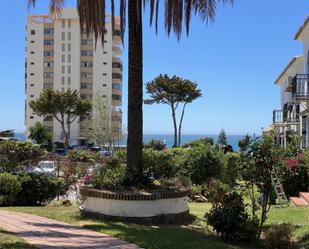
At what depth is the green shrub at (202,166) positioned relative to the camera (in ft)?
78.1

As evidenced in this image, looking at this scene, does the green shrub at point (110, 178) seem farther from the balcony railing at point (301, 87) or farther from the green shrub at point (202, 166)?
the balcony railing at point (301, 87)

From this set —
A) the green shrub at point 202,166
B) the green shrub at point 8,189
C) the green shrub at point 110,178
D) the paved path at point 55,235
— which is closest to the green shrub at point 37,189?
the green shrub at point 8,189

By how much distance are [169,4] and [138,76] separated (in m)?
2.05

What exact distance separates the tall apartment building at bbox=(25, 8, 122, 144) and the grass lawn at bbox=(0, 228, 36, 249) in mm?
109402

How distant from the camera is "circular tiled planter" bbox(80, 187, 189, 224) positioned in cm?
1136

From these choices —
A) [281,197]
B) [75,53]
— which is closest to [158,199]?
[281,197]

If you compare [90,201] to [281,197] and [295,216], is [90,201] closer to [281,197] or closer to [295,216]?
[295,216]

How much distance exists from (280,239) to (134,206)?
3230mm

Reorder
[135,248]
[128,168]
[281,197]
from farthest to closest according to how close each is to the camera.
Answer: [281,197]
[128,168]
[135,248]

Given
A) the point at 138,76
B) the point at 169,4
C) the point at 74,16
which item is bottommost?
the point at 138,76

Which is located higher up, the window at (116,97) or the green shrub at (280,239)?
the window at (116,97)

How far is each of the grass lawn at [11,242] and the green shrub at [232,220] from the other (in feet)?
11.6

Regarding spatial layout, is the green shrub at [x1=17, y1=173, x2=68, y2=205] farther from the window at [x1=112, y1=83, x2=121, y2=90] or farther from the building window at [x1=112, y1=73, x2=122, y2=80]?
the building window at [x1=112, y1=73, x2=122, y2=80]

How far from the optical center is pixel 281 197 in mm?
17719
